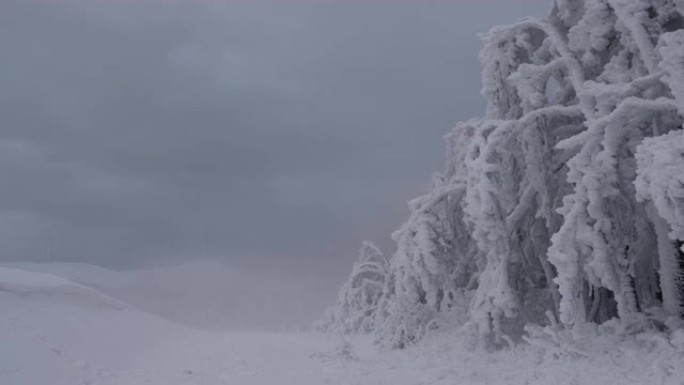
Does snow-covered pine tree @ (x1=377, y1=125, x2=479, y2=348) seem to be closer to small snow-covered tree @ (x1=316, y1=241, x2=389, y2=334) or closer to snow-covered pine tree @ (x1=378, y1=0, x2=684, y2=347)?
snow-covered pine tree @ (x1=378, y1=0, x2=684, y2=347)

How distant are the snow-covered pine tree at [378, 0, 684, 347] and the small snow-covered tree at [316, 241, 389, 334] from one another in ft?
47.2

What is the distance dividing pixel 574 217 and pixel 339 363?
677 centimetres

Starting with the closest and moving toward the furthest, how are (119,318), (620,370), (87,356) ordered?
(620,370) → (87,356) → (119,318)

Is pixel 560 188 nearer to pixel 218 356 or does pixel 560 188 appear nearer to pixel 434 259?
pixel 434 259

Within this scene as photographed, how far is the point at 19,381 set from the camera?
1151 cm

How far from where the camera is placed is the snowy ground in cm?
952

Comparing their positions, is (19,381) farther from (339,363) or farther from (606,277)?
(606,277)

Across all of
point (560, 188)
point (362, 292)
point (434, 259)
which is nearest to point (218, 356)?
point (434, 259)

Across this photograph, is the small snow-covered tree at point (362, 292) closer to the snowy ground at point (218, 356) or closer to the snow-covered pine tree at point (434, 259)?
the snowy ground at point (218, 356)

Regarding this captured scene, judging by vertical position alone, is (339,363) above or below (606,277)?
below

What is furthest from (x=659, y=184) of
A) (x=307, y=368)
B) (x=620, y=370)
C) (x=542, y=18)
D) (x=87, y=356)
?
(x=87, y=356)

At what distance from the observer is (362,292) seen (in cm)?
3244

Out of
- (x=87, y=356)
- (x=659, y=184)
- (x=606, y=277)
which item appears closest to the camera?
(x=659, y=184)

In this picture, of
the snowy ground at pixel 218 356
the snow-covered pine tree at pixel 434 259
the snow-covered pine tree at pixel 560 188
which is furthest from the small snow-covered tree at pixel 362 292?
the snow-covered pine tree at pixel 560 188
